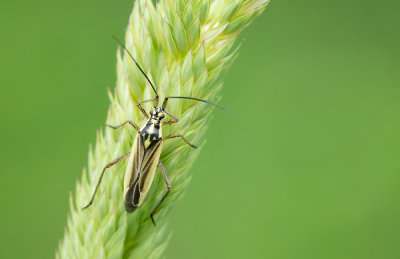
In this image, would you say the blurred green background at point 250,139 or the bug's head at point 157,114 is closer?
the bug's head at point 157,114

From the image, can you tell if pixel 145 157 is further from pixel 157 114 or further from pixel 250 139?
pixel 250 139

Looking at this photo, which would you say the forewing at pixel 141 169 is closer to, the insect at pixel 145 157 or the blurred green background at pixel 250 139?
the insect at pixel 145 157

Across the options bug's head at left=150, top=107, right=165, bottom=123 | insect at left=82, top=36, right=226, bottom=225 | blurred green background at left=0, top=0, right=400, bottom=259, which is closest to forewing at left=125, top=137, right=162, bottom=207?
insect at left=82, top=36, right=226, bottom=225

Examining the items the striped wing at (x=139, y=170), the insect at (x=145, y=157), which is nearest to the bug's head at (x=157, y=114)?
the insect at (x=145, y=157)

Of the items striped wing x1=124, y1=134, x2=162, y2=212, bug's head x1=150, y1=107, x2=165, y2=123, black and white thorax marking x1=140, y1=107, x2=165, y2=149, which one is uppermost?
bug's head x1=150, y1=107, x2=165, y2=123

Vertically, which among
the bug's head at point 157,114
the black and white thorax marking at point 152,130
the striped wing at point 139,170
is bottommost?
the striped wing at point 139,170

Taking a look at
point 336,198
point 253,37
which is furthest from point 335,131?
point 253,37

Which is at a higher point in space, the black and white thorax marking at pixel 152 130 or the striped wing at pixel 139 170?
the black and white thorax marking at pixel 152 130

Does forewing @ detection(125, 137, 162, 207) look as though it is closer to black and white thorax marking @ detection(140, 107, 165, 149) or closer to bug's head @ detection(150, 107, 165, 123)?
black and white thorax marking @ detection(140, 107, 165, 149)
